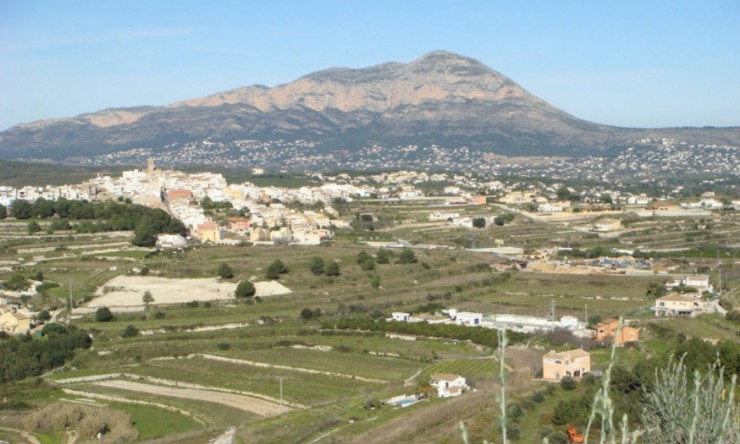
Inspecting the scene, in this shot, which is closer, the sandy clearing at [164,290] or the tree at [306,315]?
the tree at [306,315]

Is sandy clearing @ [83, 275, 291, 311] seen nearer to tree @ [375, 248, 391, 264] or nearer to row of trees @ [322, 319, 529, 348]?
tree @ [375, 248, 391, 264]

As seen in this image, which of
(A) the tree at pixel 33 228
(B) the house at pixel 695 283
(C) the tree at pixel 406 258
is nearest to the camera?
(B) the house at pixel 695 283

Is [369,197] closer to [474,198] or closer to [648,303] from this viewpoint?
[474,198]

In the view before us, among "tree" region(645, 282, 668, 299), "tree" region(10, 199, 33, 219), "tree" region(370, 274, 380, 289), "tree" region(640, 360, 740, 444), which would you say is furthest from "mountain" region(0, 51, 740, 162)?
"tree" region(640, 360, 740, 444)

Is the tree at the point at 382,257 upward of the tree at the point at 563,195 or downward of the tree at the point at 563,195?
downward

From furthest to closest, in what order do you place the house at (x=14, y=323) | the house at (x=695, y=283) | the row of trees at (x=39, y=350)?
the house at (x=695, y=283) < the house at (x=14, y=323) < the row of trees at (x=39, y=350)

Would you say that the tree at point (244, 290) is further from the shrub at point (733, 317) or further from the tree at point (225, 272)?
the shrub at point (733, 317)

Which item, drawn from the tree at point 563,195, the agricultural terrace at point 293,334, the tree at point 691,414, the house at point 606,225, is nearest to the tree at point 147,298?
the agricultural terrace at point 293,334
